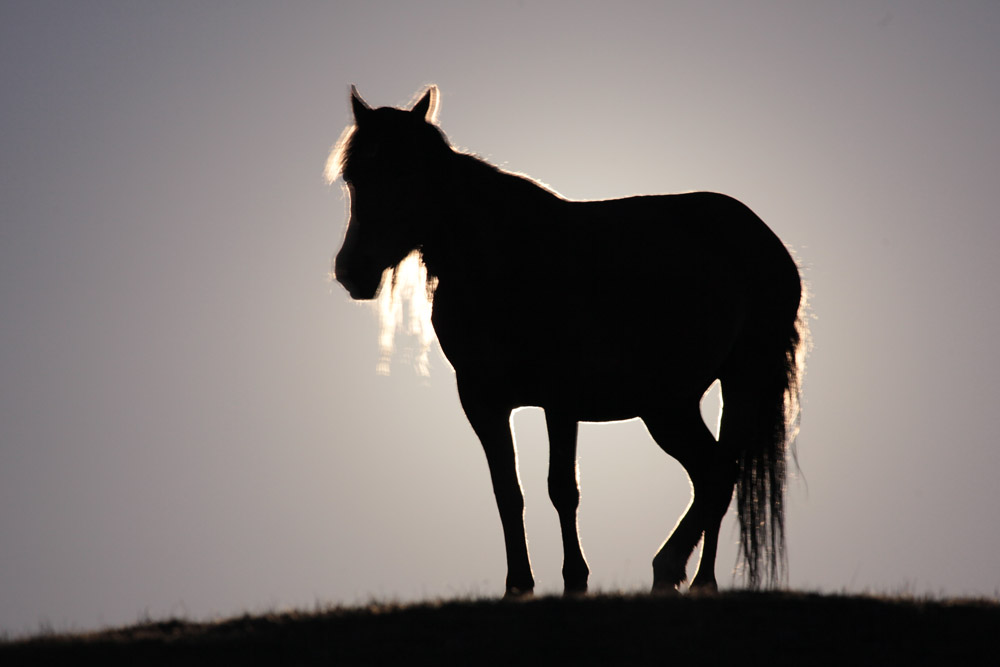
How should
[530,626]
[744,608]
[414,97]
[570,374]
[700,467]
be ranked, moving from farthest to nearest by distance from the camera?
1. [700,467]
2. [414,97]
3. [570,374]
4. [744,608]
5. [530,626]

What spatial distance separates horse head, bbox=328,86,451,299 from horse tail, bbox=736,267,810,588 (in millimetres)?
3135

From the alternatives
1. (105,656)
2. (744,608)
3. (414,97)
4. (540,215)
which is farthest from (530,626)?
(414,97)

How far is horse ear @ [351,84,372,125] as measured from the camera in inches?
285

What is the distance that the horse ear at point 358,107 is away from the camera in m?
7.25

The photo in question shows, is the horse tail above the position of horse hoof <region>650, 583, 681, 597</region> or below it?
above

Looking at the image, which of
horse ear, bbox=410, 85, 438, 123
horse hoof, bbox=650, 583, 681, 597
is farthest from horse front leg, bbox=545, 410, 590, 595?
horse ear, bbox=410, 85, 438, 123

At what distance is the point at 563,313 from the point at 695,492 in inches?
80.9

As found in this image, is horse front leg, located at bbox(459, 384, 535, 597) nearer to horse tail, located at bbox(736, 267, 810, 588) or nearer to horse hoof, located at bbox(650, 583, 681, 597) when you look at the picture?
horse hoof, located at bbox(650, 583, 681, 597)

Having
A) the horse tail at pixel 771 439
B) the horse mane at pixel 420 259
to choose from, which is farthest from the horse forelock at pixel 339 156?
the horse tail at pixel 771 439

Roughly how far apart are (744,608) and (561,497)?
1.42 metres

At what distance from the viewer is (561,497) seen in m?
7.22

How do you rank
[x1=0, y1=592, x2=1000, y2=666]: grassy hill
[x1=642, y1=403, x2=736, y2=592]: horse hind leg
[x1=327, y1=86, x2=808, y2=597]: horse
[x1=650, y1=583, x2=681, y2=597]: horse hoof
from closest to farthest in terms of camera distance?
[x1=0, y1=592, x2=1000, y2=666]: grassy hill < [x1=650, y1=583, x2=681, y2=597]: horse hoof < [x1=327, y1=86, x2=808, y2=597]: horse < [x1=642, y1=403, x2=736, y2=592]: horse hind leg

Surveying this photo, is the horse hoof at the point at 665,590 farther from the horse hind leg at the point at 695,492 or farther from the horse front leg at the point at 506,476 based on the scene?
the horse front leg at the point at 506,476

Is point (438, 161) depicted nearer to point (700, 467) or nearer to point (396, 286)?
point (396, 286)
